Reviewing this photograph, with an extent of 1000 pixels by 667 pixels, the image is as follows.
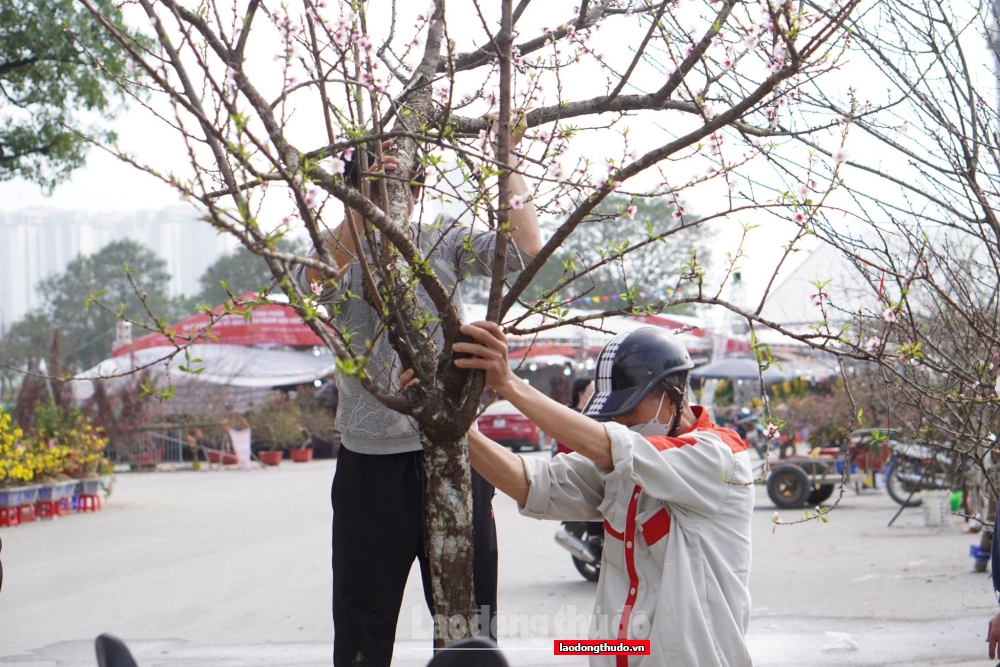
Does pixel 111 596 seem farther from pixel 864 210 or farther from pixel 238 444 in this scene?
pixel 238 444

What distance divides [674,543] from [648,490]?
0.57ft

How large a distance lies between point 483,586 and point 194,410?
23484 millimetres

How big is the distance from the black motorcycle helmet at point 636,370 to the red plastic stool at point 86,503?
1299 centimetres

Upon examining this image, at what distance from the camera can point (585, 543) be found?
830 centimetres

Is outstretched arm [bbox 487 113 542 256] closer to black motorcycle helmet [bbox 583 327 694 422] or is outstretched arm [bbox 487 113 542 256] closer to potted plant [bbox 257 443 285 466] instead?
black motorcycle helmet [bbox 583 327 694 422]

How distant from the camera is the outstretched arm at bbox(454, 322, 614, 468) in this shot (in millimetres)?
2424

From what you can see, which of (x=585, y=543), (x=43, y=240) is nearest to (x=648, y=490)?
(x=585, y=543)

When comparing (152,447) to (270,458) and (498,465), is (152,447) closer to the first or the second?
(270,458)

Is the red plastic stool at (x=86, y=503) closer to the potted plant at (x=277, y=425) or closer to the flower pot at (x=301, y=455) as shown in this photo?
the potted plant at (x=277, y=425)

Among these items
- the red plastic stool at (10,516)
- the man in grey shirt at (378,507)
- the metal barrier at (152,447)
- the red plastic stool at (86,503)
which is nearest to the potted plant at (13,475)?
the red plastic stool at (10,516)

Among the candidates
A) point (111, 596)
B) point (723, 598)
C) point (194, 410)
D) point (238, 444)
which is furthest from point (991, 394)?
point (194, 410)

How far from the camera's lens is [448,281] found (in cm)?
321

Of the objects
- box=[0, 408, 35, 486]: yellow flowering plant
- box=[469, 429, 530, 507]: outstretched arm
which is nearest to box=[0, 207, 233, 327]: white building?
box=[0, 408, 35, 486]: yellow flowering plant

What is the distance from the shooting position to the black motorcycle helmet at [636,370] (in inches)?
115
